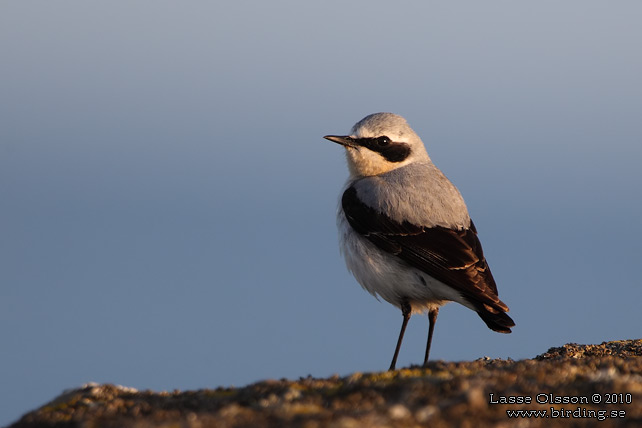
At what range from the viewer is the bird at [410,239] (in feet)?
33.1

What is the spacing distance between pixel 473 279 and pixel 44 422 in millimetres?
5778

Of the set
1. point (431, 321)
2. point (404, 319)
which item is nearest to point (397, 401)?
point (404, 319)

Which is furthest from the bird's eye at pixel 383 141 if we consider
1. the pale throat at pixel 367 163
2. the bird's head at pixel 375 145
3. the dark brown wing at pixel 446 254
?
the dark brown wing at pixel 446 254

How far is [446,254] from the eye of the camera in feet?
33.4

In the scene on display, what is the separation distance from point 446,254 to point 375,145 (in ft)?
8.56

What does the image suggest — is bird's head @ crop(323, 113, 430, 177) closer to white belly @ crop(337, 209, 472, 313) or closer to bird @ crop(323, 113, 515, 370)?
bird @ crop(323, 113, 515, 370)

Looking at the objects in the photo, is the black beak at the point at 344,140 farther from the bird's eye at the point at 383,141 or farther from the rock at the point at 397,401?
the rock at the point at 397,401

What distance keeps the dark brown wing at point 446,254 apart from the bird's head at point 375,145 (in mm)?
1268

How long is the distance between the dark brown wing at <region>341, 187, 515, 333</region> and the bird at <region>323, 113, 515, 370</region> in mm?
13

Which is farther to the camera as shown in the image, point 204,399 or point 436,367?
point 436,367

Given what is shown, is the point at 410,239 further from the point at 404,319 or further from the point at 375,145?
the point at 375,145

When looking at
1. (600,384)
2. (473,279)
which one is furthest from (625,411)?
(473,279)

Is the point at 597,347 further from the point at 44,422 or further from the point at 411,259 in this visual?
the point at 44,422

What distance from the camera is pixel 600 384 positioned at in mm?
6152
